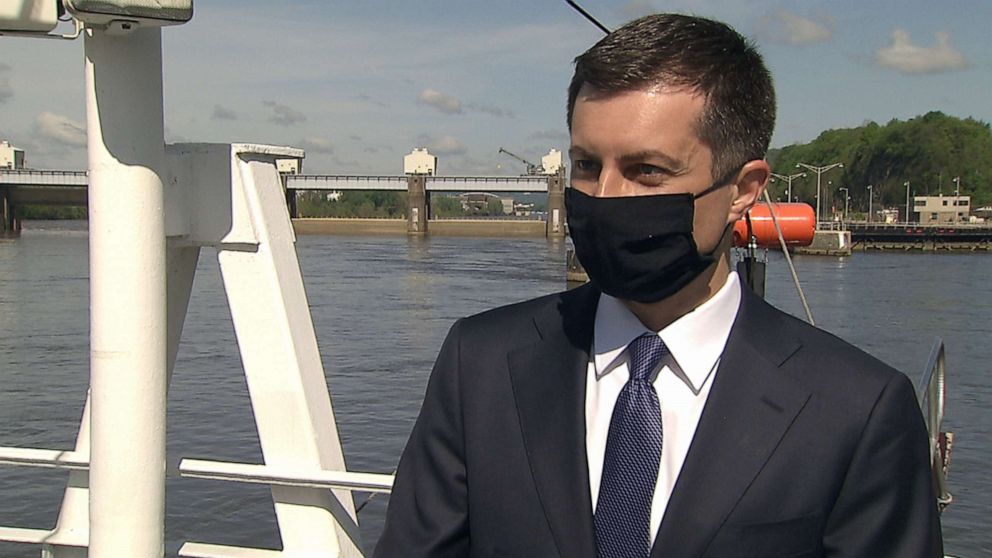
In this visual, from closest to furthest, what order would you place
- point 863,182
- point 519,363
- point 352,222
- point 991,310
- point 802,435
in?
point 802,435 < point 519,363 < point 991,310 < point 352,222 < point 863,182

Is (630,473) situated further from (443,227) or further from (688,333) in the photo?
(443,227)

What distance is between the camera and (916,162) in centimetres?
11194

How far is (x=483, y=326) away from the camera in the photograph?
1990 mm

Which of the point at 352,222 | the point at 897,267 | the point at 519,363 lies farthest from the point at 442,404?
the point at 352,222

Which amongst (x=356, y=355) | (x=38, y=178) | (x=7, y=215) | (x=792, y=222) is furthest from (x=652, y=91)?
(x=7, y=215)

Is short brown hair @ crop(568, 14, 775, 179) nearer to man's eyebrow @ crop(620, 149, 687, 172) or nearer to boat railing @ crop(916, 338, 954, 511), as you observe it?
man's eyebrow @ crop(620, 149, 687, 172)

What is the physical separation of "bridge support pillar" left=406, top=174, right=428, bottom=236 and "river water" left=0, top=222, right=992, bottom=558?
129 feet

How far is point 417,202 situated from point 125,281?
92989 millimetres

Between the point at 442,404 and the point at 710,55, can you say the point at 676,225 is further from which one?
the point at 442,404

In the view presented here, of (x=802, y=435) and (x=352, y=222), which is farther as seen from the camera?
(x=352, y=222)

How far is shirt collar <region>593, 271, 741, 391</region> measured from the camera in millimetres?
1830

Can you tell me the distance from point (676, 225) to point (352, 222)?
333 feet

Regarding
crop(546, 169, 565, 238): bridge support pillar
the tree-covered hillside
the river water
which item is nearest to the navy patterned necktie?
the river water

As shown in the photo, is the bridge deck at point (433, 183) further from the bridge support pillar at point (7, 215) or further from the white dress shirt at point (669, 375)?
the white dress shirt at point (669, 375)
